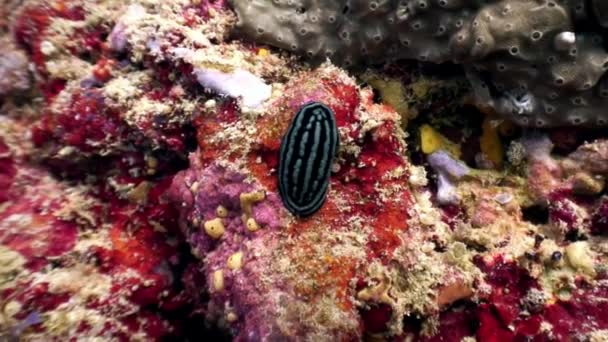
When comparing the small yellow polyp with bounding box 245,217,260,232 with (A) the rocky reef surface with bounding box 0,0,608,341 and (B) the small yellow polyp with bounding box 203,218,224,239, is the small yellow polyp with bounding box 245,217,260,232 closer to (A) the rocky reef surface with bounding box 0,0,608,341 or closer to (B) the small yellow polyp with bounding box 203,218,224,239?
(A) the rocky reef surface with bounding box 0,0,608,341

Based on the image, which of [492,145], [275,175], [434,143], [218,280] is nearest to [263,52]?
[275,175]

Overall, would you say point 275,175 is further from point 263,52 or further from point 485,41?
point 485,41

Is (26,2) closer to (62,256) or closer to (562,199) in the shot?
(62,256)

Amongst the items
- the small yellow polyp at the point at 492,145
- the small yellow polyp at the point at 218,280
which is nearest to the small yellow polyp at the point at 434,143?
the small yellow polyp at the point at 492,145

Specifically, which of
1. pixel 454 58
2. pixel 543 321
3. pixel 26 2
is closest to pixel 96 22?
pixel 26 2

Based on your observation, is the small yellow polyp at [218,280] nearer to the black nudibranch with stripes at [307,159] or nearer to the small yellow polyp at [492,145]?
the black nudibranch with stripes at [307,159]
